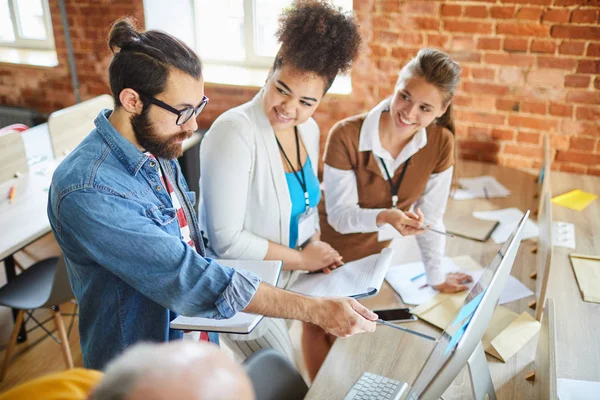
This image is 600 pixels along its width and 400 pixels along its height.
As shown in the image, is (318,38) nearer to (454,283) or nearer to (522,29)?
(454,283)

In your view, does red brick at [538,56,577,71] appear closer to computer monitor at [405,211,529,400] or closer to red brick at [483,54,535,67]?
red brick at [483,54,535,67]

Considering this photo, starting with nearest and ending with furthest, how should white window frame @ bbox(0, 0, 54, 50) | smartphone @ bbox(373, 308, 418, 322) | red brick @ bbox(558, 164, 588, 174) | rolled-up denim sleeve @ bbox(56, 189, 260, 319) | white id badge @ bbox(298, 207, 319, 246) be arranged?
rolled-up denim sleeve @ bbox(56, 189, 260, 319) < smartphone @ bbox(373, 308, 418, 322) < white id badge @ bbox(298, 207, 319, 246) < red brick @ bbox(558, 164, 588, 174) < white window frame @ bbox(0, 0, 54, 50)

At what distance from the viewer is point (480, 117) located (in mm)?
3273

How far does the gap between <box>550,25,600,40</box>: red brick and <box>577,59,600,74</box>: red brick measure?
126mm

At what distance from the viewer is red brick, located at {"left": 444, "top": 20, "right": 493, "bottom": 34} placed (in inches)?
120

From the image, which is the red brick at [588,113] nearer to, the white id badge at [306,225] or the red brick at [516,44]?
the red brick at [516,44]

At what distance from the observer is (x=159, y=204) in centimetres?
140

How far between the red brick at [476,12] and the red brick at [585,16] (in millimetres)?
446

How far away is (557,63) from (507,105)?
0.34 m

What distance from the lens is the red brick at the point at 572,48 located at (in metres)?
2.93

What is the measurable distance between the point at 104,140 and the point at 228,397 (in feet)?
2.88

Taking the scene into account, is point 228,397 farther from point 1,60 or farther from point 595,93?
point 1,60

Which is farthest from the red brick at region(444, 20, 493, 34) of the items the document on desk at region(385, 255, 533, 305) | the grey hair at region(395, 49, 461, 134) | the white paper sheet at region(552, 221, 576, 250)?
the document on desk at region(385, 255, 533, 305)

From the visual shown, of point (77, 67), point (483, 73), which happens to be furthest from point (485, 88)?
point (77, 67)
